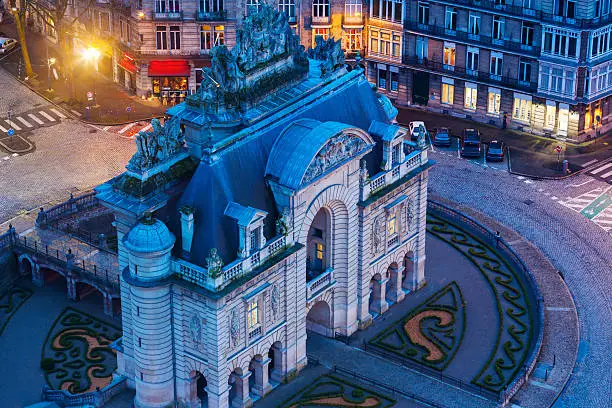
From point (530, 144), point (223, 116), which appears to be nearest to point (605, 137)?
point (530, 144)

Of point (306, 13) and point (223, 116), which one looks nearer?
point (223, 116)

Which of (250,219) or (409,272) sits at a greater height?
(250,219)

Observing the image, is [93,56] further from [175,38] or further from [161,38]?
[175,38]

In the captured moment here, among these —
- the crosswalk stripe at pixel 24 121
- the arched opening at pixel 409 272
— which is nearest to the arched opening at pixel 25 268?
the arched opening at pixel 409 272

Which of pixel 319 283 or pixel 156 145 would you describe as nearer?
pixel 156 145

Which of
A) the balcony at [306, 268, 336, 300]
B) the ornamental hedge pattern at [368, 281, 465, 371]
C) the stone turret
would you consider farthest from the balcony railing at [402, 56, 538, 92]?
the stone turret

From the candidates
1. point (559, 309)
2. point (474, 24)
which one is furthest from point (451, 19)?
point (559, 309)

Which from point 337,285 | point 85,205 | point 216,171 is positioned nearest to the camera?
point 216,171

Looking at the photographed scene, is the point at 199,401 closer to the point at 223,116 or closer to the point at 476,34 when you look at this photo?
the point at 223,116
